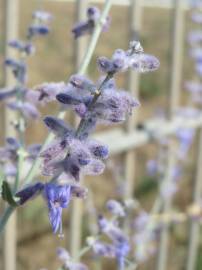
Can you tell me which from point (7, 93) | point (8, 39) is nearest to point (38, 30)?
point (7, 93)

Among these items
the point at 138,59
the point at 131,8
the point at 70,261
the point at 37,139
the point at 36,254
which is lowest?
the point at 70,261

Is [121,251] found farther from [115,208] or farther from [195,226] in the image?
[195,226]

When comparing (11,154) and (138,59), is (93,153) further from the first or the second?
(11,154)

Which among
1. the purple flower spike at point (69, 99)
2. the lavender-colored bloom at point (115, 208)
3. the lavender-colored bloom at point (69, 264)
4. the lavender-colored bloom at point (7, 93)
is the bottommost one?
the lavender-colored bloom at point (69, 264)

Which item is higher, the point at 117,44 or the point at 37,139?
the point at 117,44

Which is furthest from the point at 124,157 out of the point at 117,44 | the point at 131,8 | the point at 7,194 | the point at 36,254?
the point at 117,44

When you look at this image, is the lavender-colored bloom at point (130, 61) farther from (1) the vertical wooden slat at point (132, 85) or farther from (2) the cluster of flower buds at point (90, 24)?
(1) the vertical wooden slat at point (132, 85)

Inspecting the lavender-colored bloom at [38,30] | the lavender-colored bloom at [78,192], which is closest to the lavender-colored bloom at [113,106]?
the lavender-colored bloom at [78,192]

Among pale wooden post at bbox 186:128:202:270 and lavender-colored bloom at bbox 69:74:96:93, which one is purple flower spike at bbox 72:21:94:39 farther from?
pale wooden post at bbox 186:128:202:270

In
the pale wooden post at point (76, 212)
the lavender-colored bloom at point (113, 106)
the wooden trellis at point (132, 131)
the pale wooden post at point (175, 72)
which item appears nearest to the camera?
the lavender-colored bloom at point (113, 106)

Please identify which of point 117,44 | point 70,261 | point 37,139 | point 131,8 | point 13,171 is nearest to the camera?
point 70,261
